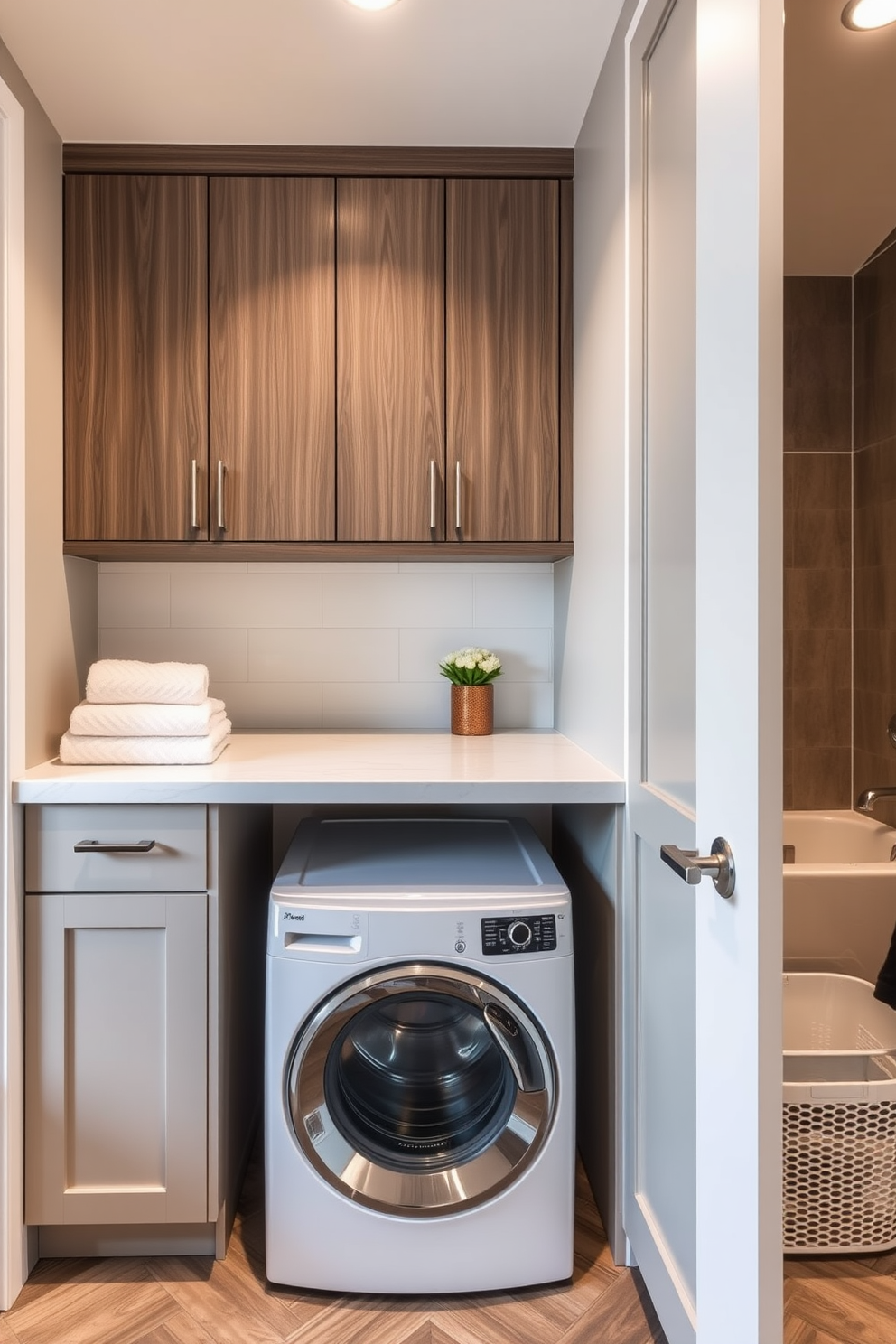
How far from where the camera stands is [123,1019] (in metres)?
1.72

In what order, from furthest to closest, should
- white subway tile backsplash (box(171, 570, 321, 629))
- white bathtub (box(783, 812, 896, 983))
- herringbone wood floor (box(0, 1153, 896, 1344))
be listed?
white subway tile backsplash (box(171, 570, 321, 629))
white bathtub (box(783, 812, 896, 983))
herringbone wood floor (box(0, 1153, 896, 1344))

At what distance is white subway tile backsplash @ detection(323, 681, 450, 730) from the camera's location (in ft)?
8.27

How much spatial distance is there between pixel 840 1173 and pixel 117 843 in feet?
5.02

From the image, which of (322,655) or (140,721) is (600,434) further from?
(140,721)

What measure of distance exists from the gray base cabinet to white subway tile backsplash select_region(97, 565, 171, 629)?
33.6 inches

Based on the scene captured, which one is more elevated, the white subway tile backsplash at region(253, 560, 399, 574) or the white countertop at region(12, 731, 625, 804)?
the white subway tile backsplash at region(253, 560, 399, 574)

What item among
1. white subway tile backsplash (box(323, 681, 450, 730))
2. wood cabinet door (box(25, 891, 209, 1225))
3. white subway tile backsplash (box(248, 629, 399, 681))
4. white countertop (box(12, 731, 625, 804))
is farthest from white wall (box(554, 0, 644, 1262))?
wood cabinet door (box(25, 891, 209, 1225))

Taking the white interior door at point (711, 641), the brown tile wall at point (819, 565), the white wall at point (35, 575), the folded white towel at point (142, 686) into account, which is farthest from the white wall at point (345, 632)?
the white interior door at point (711, 641)

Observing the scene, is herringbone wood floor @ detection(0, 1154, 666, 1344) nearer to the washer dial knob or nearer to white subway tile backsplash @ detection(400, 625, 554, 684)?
the washer dial knob

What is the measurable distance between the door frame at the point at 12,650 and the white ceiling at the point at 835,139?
1.49 meters

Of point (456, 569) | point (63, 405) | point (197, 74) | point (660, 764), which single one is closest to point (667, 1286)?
point (660, 764)

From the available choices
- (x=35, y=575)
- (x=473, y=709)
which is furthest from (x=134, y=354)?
(x=473, y=709)

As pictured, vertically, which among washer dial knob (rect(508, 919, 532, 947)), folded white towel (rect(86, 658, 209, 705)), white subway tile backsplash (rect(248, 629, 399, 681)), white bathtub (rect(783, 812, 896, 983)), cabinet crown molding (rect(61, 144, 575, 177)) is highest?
cabinet crown molding (rect(61, 144, 575, 177))

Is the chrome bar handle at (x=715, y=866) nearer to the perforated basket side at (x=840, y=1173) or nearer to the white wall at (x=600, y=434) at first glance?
the white wall at (x=600, y=434)
